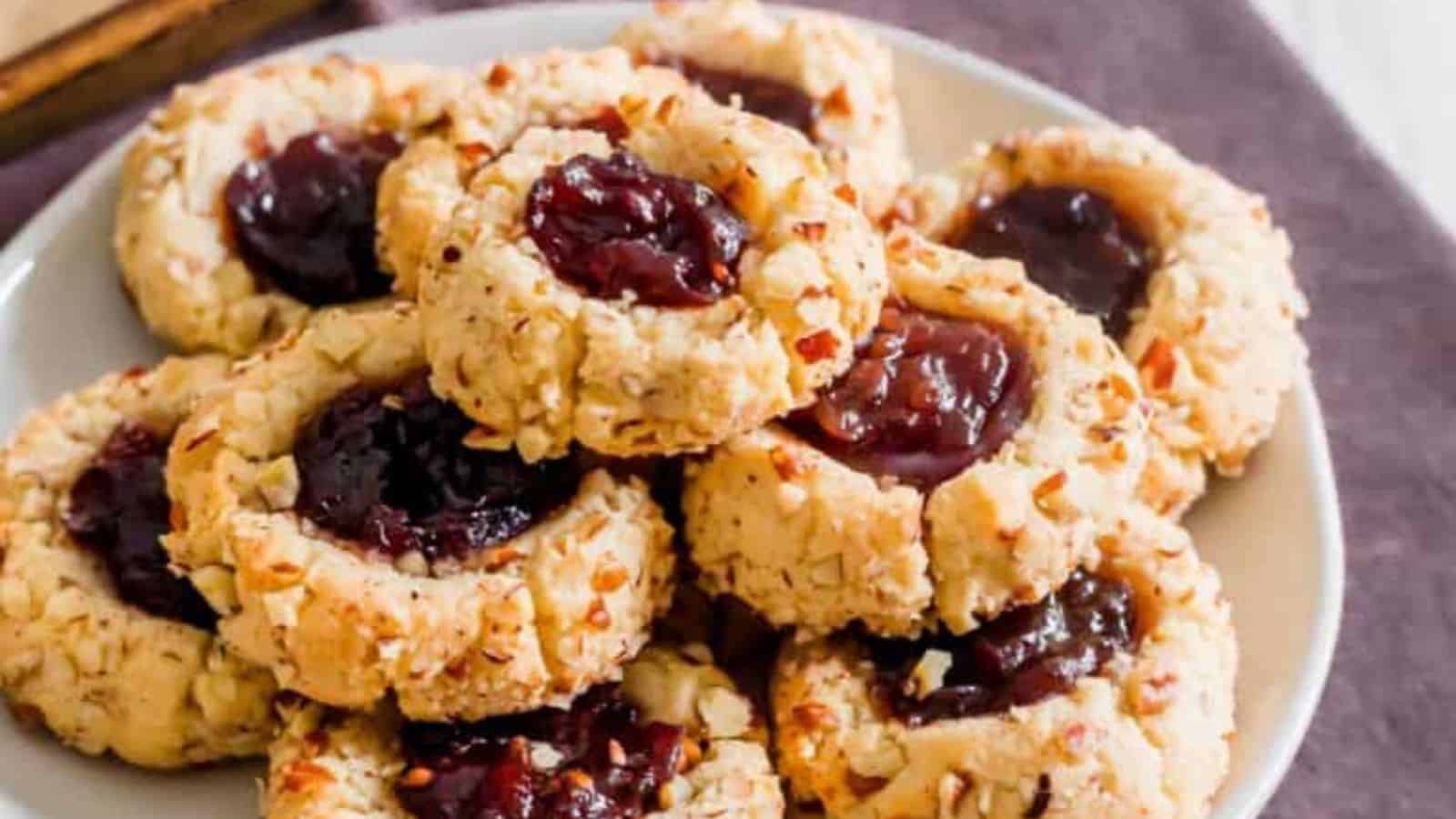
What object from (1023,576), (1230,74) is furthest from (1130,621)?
(1230,74)

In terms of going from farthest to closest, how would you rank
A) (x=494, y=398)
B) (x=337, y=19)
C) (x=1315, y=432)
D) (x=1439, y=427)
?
(x=337, y=19) < (x=1439, y=427) < (x=1315, y=432) < (x=494, y=398)

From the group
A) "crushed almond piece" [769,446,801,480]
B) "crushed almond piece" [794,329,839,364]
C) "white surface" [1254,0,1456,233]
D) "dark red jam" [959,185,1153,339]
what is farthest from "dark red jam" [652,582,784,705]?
"white surface" [1254,0,1456,233]

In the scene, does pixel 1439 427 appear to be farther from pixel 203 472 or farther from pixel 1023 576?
pixel 203 472

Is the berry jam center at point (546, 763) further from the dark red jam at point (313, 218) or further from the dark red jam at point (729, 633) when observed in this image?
the dark red jam at point (313, 218)

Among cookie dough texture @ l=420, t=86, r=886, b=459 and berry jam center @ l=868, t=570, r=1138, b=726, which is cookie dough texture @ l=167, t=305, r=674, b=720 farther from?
berry jam center @ l=868, t=570, r=1138, b=726

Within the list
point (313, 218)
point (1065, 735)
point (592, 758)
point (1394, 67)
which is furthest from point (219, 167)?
point (1394, 67)

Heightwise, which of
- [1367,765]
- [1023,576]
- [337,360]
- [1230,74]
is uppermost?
[337,360]
